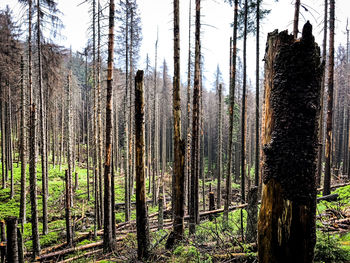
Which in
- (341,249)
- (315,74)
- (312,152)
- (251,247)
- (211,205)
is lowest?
(211,205)

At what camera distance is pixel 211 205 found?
40.1 feet

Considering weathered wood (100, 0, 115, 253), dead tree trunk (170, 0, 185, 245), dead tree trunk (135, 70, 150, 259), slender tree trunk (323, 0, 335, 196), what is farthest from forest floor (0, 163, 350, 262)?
slender tree trunk (323, 0, 335, 196)

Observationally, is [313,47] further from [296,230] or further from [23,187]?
[23,187]

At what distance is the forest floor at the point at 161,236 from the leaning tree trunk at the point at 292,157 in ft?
5.26

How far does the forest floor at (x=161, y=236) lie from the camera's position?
3.49 m

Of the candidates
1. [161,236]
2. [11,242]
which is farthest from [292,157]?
[161,236]

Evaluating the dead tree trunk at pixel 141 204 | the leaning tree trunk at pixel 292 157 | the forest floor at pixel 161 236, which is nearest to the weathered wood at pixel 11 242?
the forest floor at pixel 161 236

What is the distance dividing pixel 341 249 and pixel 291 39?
304 centimetres

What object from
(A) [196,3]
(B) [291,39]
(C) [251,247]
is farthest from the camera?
(A) [196,3]

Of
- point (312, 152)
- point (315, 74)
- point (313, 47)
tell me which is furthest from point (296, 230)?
point (313, 47)

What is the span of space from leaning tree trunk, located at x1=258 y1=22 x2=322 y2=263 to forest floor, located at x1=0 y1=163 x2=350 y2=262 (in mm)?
1604

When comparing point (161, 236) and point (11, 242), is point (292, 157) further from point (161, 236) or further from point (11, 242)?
point (161, 236)

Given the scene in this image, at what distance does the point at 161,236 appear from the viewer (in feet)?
25.3

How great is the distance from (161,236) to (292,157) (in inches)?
278
